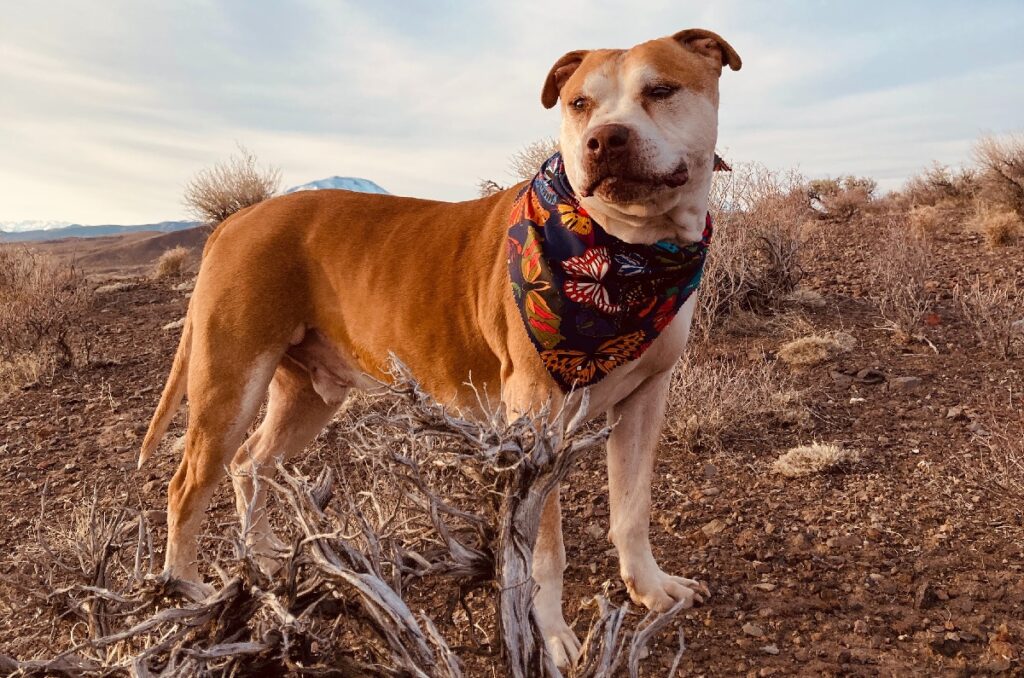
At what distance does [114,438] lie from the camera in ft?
21.6

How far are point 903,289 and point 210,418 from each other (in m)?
6.17

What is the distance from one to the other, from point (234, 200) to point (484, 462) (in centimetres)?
1474

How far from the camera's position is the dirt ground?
3113mm

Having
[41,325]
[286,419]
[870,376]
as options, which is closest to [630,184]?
[286,419]

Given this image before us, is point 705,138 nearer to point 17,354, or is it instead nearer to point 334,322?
point 334,322

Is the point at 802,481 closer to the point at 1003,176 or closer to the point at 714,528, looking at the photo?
the point at 714,528

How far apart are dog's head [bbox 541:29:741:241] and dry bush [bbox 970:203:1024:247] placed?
8.76 metres

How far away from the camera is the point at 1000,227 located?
34.0ft

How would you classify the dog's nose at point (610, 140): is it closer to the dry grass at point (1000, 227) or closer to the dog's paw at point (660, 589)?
the dog's paw at point (660, 589)

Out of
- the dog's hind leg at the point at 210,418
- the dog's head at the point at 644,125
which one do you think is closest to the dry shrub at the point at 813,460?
the dog's head at the point at 644,125

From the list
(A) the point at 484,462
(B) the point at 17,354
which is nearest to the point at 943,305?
(A) the point at 484,462

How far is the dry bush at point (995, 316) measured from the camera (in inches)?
255

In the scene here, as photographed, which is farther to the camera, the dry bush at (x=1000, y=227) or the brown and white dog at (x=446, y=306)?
the dry bush at (x=1000, y=227)

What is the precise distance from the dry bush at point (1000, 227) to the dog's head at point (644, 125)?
8.76 metres
